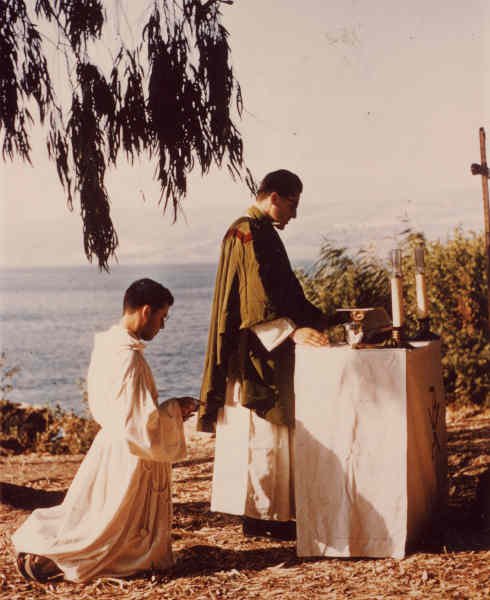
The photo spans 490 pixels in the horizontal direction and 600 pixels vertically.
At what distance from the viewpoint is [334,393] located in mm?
3785

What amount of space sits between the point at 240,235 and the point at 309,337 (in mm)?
715

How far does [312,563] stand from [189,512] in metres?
1.22

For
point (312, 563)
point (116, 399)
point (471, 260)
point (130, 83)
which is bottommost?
point (312, 563)

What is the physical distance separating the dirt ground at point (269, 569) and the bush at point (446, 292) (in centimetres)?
268

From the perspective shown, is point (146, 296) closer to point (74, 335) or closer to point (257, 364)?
point (257, 364)

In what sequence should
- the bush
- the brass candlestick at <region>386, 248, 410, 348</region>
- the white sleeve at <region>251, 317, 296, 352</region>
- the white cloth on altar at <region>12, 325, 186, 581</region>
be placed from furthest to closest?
the bush < the white sleeve at <region>251, 317, 296, 352</region> < the brass candlestick at <region>386, 248, 410, 348</region> < the white cloth on altar at <region>12, 325, 186, 581</region>

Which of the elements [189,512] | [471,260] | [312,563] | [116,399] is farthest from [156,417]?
[471,260]

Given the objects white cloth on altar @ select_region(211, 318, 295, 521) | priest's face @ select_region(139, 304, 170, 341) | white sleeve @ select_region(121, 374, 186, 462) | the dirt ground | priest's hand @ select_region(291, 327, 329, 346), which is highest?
priest's face @ select_region(139, 304, 170, 341)

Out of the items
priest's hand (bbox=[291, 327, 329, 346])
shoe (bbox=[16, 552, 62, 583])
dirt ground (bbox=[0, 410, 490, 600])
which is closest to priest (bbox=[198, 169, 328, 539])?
priest's hand (bbox=[291, 327, 329, 346])

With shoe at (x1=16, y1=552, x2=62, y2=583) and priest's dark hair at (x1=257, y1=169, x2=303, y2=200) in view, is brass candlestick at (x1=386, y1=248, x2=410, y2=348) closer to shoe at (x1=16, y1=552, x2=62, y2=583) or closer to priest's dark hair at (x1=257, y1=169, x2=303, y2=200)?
priest's dark hair at (x1=257, y1=169, x2=303, y2=200)

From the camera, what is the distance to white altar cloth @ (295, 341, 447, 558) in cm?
372

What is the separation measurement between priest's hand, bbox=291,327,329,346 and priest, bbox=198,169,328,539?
11cm

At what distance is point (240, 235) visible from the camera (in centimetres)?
434

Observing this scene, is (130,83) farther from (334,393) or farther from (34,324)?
(34,324)
